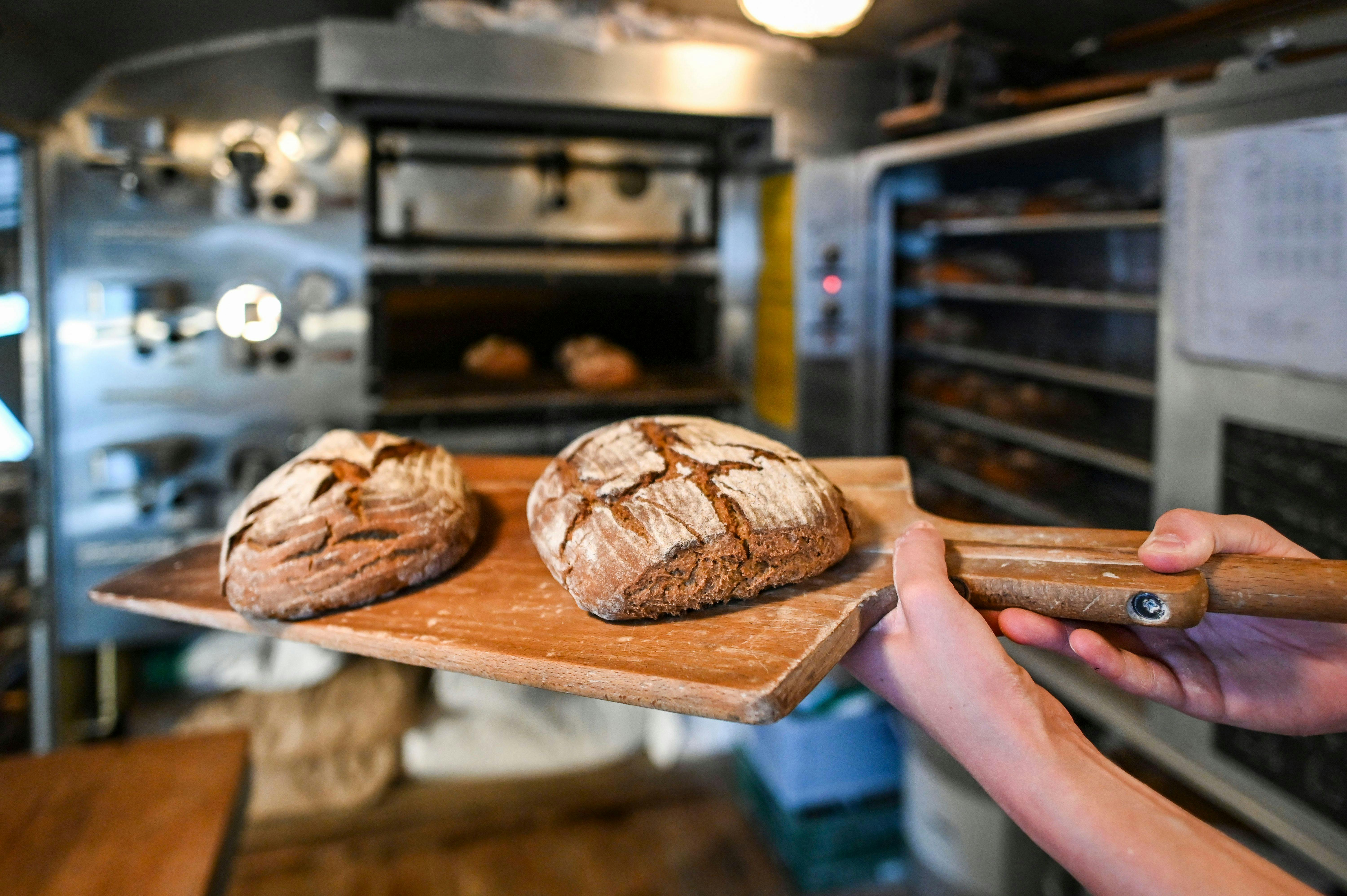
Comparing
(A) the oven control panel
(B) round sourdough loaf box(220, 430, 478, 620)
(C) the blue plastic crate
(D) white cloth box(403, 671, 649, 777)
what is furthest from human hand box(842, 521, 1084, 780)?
(D) white cloth box(403, 671, 649, 777)

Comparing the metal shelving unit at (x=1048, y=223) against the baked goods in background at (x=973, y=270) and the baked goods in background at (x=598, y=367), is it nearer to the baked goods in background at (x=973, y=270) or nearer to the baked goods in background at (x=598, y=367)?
the baked goods in background at (x=973, y=270)

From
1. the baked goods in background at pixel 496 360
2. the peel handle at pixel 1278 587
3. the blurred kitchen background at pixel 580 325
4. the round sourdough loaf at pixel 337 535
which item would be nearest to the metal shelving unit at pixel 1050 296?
the blurred kitchen background at pixel 580 325

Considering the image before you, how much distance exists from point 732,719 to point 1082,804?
31 centimetres

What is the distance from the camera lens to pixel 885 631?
3.10ft

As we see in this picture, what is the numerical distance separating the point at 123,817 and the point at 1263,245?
230 cm

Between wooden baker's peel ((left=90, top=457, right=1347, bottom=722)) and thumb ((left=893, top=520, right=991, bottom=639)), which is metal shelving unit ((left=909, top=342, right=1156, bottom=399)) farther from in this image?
thumb ((left=893, top=520, right=991, bottom=639))

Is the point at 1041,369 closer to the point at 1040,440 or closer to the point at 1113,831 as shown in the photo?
the point at 1040,440

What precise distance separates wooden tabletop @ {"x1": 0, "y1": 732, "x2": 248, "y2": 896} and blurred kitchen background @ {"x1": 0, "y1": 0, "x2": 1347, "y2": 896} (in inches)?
34.2

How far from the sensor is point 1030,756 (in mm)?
749

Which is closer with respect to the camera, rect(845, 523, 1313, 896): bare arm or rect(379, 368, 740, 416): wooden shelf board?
rect(845, 523, 1313, 896): bare arm

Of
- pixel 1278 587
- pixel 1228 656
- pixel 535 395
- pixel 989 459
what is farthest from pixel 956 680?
pixel 989 459

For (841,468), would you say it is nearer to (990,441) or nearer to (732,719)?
(732,719)

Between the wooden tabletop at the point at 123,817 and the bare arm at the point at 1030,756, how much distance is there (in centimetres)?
110

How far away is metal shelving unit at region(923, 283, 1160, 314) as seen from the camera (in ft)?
6.66
